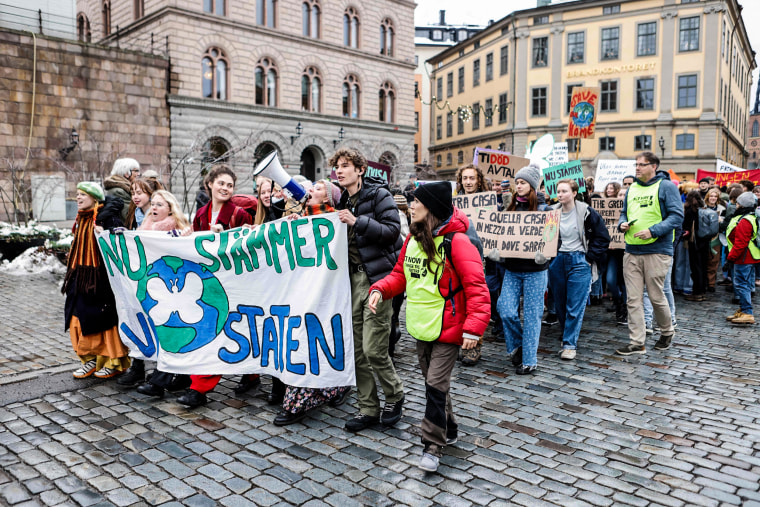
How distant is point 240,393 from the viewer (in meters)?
5.35

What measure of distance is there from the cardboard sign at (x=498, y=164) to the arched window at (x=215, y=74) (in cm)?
2325

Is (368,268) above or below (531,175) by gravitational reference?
below

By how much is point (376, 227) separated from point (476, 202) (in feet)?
9.16

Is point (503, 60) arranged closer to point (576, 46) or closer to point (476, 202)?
point (576, 46)

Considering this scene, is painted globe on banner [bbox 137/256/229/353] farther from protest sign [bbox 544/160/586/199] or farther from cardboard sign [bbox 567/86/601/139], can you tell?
cardboard sign [bbox 567/86/601/139]

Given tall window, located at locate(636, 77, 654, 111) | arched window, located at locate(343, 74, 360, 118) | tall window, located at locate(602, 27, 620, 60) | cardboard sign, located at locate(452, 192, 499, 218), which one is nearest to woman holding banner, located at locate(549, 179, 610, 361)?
cardboard sign, located at locate(452, 192, 499, 218)

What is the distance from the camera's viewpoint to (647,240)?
646 centimetres

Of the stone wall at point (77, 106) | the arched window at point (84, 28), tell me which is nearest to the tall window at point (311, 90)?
the stone wall at point (77, 106)

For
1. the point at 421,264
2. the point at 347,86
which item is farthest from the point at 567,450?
the point at 347,86

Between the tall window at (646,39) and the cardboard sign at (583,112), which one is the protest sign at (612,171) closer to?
the cardboard sign at (583,112)

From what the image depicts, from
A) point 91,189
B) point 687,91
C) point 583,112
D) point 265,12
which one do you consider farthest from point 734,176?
point 687,91

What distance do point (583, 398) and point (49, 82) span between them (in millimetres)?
24610

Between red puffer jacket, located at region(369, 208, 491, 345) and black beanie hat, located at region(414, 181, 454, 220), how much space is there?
89 millimetres

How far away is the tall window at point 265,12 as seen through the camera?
31.2 meters
